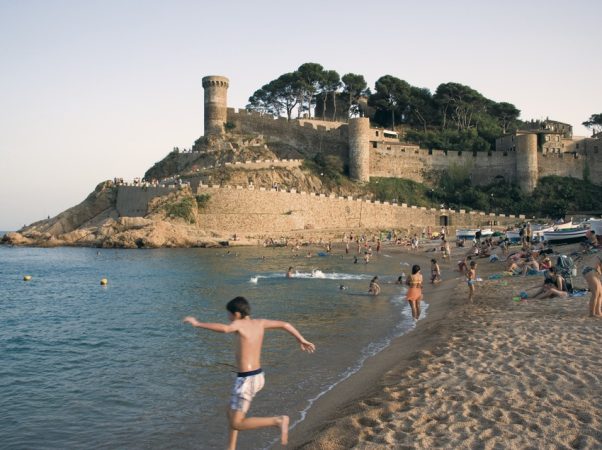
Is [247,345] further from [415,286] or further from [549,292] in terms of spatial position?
[549,292]

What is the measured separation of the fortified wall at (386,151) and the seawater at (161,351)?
2978 centimetres

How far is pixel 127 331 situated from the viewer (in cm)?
1399

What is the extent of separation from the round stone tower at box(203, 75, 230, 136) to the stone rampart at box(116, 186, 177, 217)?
1321cm

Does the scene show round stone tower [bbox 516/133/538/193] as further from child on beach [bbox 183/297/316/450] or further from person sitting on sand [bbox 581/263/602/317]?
child on beach [bbox 183/297/316/450]

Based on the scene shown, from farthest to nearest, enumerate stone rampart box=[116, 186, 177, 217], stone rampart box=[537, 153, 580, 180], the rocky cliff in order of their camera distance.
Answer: stone rampart box=[537, 153, 580, 180] → stone rampart box=[116, 186, 177, 217] → the rocky cliff

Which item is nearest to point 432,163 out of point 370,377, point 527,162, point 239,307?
point 527,162

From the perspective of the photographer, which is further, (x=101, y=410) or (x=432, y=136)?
(x=432, y=136)

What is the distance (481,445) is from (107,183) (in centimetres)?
4841

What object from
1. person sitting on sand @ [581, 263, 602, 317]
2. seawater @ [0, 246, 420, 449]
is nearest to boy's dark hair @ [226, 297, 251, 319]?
seawater @ [0, 246, 420, 449]

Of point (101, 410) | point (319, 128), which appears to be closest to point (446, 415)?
point (101, 410)

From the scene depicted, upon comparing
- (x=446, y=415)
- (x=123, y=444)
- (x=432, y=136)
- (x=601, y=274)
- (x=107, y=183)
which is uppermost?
(x=432, y=136)

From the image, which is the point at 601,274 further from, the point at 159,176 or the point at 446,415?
the point at 159,176

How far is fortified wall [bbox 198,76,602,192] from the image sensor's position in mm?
53094

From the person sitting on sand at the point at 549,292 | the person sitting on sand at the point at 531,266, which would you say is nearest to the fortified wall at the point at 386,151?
the person sitting on sand at the point at 531,266
